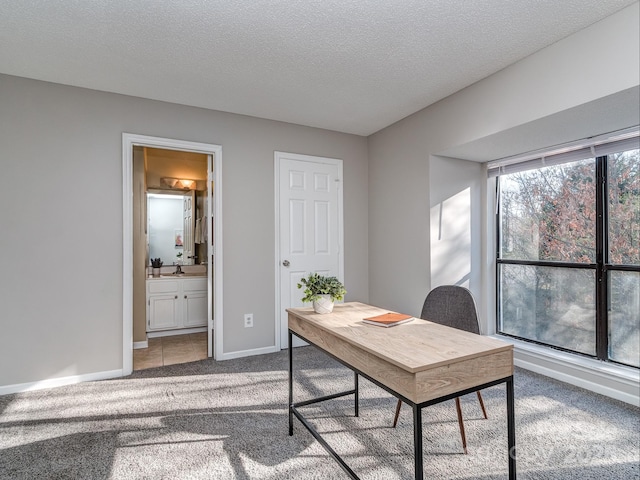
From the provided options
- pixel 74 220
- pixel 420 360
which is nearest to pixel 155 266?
pixel 74 220

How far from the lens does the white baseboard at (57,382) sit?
2.78m

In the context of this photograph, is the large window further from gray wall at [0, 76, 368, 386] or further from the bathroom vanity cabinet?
the bathroom vanity cabinet

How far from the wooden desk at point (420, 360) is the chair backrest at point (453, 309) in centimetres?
39

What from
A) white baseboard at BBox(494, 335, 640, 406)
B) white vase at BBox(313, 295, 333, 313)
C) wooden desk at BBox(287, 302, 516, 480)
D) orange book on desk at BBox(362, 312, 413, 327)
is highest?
white vase at BBox(313, 295, 333, 313)

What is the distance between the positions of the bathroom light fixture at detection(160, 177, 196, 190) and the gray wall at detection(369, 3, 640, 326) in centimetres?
262

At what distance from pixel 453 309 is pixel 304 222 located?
7.32 ft

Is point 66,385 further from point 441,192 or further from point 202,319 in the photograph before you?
point 441,192

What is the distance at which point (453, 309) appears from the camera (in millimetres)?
2174

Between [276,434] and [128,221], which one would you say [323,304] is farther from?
[128,221]

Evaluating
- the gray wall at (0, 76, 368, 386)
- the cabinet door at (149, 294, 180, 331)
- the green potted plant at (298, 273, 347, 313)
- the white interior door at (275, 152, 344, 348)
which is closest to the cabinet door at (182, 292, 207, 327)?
the cabinet door at (149, 294, 180, 331)

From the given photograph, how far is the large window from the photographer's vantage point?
8.82 feet

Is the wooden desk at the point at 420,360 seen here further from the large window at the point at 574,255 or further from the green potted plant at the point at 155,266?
the green potted plant at the point at 155,266

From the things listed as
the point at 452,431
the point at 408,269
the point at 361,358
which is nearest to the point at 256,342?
the point at 408,269

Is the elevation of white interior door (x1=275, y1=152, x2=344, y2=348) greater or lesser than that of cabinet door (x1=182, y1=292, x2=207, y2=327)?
greater
